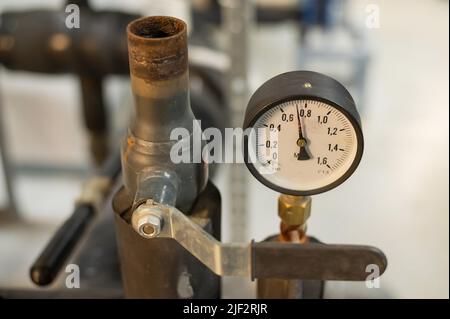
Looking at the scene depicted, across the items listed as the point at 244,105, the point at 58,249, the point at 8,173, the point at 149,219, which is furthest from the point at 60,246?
the point at 8,173

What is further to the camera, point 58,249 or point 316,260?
point 58,249

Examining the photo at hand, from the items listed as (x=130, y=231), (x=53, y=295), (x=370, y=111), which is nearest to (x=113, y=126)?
(x=370, y=111)

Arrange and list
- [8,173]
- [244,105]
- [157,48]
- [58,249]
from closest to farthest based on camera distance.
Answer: [157,48] → [58,249] → [244,105] → [8,173]

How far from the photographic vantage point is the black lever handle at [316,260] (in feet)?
1.42

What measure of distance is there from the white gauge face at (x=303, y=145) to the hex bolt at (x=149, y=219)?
88mm

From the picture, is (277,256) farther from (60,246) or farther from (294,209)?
(60,246)

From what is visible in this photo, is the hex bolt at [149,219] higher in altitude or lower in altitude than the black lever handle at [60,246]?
higher

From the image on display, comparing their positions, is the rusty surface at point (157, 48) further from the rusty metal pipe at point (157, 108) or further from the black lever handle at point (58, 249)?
the black lever handle at point (58, 249)

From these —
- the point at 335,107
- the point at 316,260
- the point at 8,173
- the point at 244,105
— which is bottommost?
the point at 8,173

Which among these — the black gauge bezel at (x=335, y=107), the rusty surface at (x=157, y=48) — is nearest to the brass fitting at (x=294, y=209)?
the black gauge bezel at (x=335, y=107)

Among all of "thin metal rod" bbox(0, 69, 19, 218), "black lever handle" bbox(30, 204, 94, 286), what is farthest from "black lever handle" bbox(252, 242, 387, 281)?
"thin metal rod" bbox(0, 69, 19, 218)

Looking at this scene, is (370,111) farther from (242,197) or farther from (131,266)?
(131,266)

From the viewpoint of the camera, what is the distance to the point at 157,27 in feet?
1.44

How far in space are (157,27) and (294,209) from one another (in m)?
0.18
